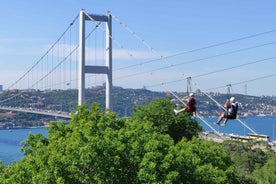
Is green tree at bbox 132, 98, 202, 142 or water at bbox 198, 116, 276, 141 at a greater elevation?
green tree at bbox 132, 98, 202, 142

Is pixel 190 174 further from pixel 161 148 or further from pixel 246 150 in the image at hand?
pixel 246 150

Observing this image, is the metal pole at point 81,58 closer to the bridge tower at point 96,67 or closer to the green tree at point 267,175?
the bridge tower at point 96,67

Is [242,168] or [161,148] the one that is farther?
[242,168]

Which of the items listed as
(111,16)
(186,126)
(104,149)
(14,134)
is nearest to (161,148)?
(104,149)

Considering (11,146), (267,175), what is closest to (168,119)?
(267,175)

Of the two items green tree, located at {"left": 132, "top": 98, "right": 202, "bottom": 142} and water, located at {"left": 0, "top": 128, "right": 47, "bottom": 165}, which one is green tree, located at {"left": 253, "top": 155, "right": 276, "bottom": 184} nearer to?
green tree, located at {"left": 132, "top": 98, "right": 202, "bottom": 142}

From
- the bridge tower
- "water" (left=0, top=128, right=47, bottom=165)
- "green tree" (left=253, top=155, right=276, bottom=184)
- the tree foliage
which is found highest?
the bridge tower

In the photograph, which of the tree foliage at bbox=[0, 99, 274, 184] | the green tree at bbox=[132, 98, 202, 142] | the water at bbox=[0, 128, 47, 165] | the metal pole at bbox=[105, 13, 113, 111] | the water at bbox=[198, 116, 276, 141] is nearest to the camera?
the tree foliage at bbox=[0, 99, 274, 184]

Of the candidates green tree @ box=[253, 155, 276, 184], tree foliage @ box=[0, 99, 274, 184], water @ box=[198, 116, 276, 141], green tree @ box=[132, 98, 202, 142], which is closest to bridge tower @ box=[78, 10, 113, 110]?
green tree @ box=[132, 98, 202, 142]

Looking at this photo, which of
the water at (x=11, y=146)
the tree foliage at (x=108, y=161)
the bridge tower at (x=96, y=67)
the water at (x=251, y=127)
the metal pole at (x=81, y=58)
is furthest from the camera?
the water at (x=251, y=127)

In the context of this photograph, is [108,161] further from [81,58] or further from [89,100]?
[89,100]

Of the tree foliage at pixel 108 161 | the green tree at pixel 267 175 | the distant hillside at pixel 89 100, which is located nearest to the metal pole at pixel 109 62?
the green tree at pixel 267 175
